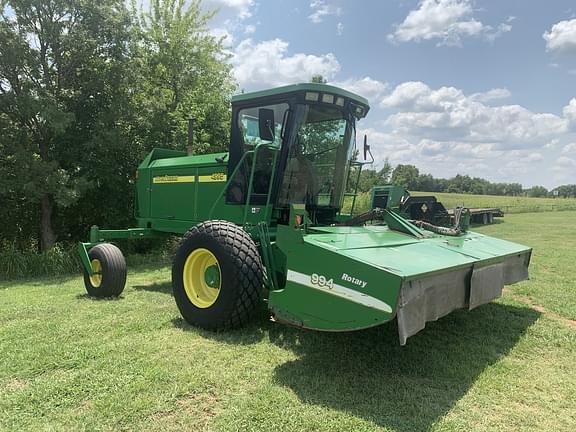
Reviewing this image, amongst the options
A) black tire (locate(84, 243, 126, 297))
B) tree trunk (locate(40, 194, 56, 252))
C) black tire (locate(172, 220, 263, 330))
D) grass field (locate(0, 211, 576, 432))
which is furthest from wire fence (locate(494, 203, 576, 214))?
black tire (locate(172, 220, 263, 330))

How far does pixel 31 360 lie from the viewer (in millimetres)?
3877

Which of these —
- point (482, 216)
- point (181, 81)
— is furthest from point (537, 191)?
point (181, 81)

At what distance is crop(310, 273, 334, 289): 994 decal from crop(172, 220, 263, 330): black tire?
837 mm

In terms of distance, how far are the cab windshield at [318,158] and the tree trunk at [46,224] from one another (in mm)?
7449

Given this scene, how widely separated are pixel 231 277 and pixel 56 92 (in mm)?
7984

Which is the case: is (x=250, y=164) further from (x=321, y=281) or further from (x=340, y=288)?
(x=340, y=288)

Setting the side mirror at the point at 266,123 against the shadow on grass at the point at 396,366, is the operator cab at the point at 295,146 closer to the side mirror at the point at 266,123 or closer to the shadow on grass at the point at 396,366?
the side mirror at the point at 266,123

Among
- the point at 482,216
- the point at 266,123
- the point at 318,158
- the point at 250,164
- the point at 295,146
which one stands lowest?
the point at 482,216

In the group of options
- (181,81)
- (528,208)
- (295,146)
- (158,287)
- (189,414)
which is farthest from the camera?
(528,208)

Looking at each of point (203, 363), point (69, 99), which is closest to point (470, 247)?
point (203, 363)

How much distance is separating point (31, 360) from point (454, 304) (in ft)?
12.1

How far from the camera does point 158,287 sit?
24.3ft

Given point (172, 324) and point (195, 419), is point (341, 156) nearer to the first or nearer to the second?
point (172, 324)

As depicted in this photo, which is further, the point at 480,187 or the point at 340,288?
the point at 480,187
